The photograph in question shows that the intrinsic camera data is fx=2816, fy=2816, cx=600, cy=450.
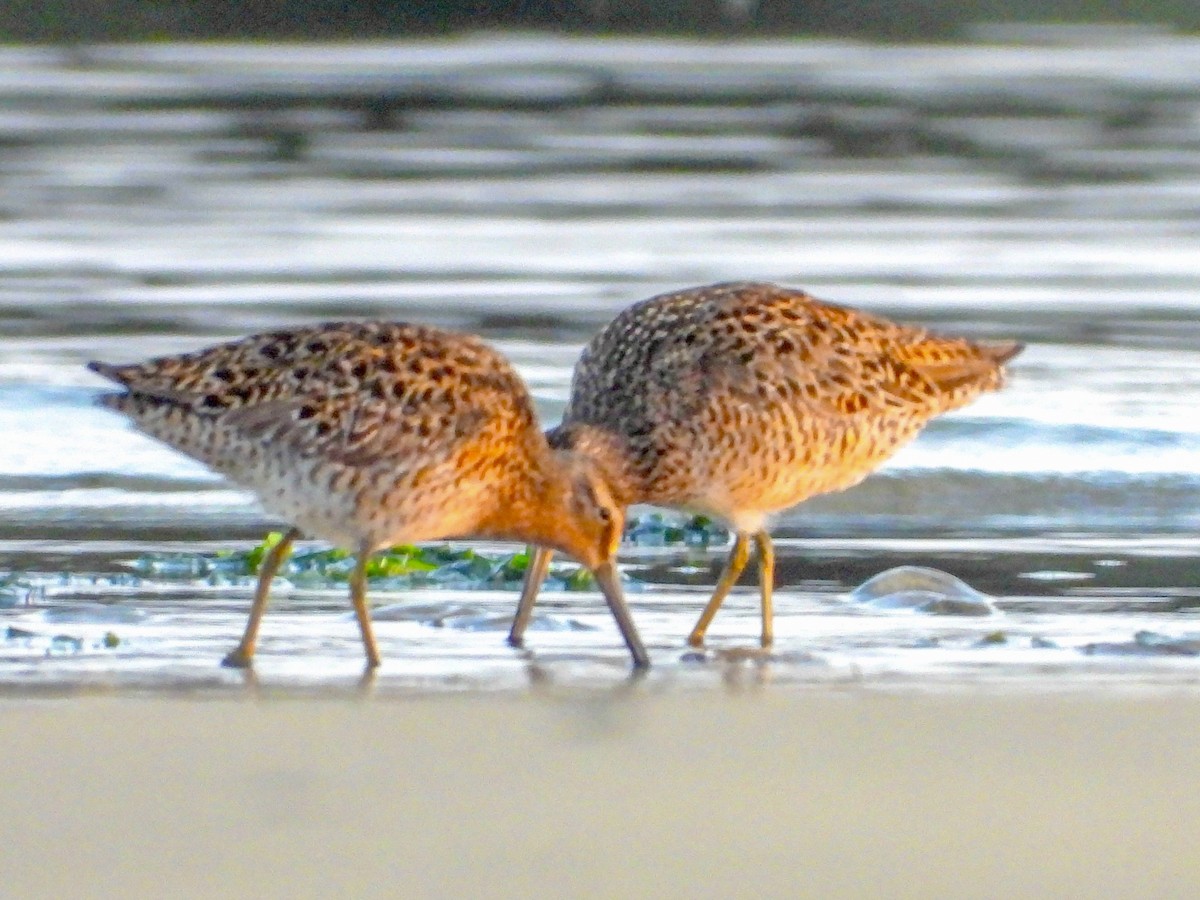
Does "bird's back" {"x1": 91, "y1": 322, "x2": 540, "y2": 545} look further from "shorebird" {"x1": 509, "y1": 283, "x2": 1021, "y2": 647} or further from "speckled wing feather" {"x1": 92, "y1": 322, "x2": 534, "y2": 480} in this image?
"shorebird" {"x1": 509, "y1": 283, "x2": 1021, "y2": 647}

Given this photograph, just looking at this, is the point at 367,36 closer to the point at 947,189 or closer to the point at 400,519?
the point at 947,189

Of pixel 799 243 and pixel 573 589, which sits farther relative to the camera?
pixel 799 243

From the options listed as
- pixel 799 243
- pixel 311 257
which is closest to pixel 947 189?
pixel 799 243

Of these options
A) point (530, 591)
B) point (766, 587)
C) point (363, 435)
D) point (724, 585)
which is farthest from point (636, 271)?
point (363, 435)

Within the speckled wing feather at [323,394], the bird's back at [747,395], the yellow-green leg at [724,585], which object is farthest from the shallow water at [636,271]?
the speckled wing feather at [323,394]

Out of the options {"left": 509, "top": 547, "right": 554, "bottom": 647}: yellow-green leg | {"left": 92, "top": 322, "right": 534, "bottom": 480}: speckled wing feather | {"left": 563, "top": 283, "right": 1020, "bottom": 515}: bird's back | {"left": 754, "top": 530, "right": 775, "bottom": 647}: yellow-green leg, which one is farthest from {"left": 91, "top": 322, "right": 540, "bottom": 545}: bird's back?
{"left": 754, "top": 530, "right": 775, "bottom": 647}: yellow-green leg

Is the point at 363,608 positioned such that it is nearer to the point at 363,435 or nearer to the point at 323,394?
the point at 363,435

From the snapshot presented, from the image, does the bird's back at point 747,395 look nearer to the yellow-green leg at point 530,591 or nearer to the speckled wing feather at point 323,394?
the yellow-green leg at point 530,591
